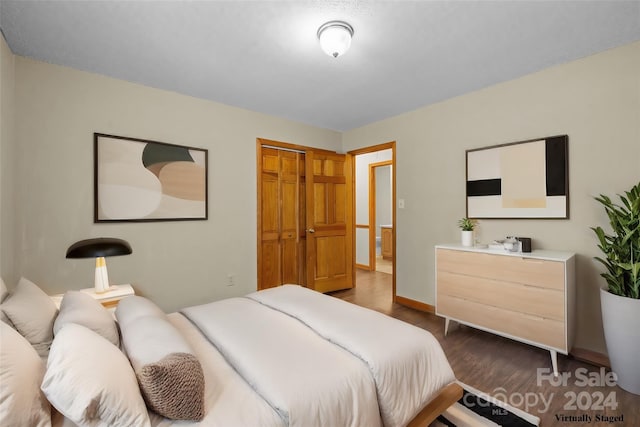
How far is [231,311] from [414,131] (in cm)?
300

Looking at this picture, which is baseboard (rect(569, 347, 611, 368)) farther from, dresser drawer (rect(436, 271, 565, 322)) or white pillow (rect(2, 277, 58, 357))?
white pillow (rect(2, 277, 58, 357))

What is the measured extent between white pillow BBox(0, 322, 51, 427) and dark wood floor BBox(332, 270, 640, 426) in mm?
2371

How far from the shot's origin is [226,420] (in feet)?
3.20

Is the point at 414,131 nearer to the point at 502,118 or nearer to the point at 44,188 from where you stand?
the point at 502,118

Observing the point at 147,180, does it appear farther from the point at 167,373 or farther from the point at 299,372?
the point at 299,372

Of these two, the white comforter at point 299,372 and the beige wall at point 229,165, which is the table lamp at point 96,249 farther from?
the white comforter at point 299,372

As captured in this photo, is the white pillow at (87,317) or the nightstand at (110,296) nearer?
the white pillow at (87,317)

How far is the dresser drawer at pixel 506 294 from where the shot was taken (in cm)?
214

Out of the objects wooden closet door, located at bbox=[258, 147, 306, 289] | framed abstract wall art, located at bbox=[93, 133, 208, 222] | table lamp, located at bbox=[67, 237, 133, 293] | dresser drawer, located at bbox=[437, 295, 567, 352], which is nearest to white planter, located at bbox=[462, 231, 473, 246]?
A: dresser drawer, located at bbox=[437, 295, 567, 352]

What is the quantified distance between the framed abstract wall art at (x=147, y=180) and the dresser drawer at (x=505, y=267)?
2691 mm

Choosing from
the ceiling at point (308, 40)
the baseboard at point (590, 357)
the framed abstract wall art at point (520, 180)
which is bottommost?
the baseboard at point (590, 357)

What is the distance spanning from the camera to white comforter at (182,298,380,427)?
3.49 ft

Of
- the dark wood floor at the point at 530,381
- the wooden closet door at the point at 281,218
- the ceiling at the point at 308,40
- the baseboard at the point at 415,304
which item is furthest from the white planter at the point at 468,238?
the wooden closet door at the point at 281,218

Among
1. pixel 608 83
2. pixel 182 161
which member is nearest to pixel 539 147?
pixel 608 83
